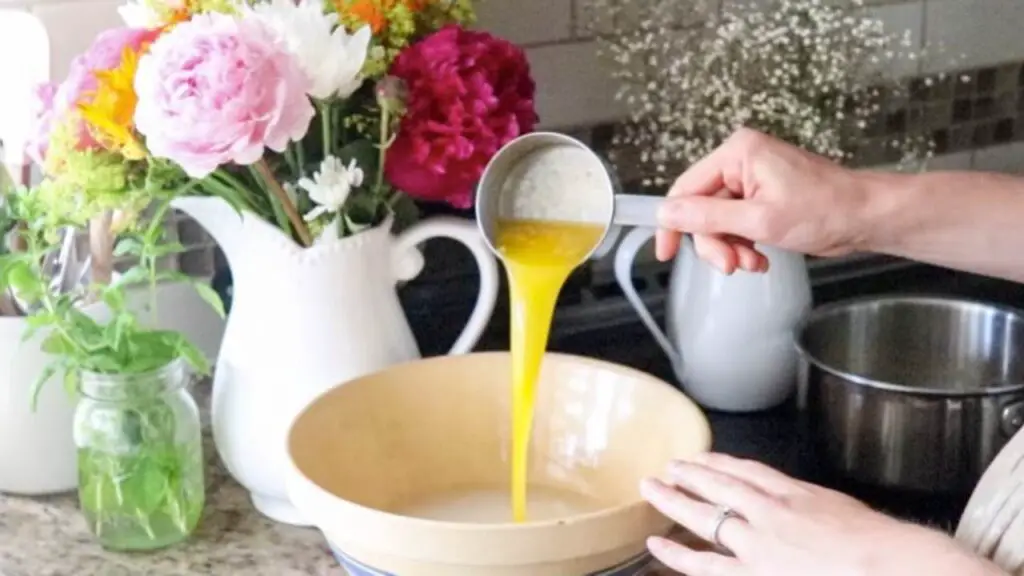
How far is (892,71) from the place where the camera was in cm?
152

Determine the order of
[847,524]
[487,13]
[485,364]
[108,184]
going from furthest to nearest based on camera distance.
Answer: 1. [487,13]
2. [485,364]
3. [108,184]
4. [847,524]

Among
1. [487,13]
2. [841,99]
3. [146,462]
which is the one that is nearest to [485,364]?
[146,462]

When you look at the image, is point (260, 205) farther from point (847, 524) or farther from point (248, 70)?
point (847, 524)

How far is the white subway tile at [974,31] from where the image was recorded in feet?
5.11

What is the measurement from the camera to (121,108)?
3.01 ft

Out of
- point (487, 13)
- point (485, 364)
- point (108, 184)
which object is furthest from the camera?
point (487, 13)

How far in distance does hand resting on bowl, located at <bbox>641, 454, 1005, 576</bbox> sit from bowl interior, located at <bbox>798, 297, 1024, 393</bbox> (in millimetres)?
321

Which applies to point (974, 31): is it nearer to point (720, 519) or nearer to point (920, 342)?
point (920, 342)

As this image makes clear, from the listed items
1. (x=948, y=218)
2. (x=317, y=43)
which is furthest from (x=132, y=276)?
(x=948, y=218)

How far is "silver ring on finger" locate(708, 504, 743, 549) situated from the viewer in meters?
0.87

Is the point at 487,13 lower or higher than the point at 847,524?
higher

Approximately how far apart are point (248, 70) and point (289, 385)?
0.25m

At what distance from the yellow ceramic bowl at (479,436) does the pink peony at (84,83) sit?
25cm

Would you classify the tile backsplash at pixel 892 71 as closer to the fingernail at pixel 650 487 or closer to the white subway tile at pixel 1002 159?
the white subway tile at pixel 1002 159
